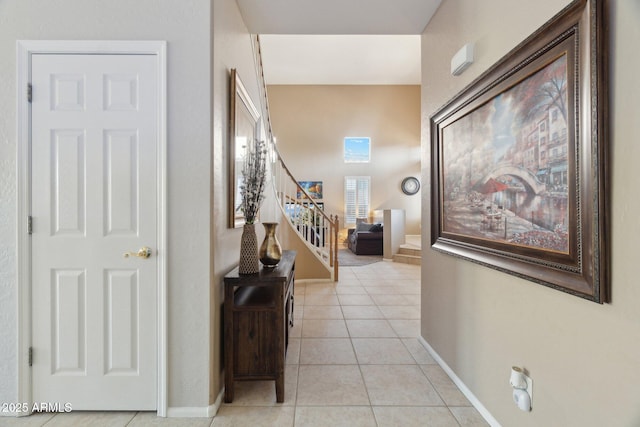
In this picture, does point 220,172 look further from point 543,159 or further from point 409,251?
point 409,251

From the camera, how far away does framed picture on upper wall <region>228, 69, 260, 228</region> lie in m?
2.17

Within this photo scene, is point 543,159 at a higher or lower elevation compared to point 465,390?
higher

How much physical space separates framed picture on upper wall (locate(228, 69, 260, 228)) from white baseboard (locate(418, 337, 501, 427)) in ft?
6.25

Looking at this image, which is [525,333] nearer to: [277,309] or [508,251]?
[508,251]

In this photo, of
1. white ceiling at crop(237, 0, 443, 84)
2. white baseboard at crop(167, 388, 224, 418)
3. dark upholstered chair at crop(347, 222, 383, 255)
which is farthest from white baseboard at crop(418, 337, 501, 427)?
dark upholstered chair at crop(347, 222, 383, 255)

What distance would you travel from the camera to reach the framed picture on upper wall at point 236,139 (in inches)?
85.6

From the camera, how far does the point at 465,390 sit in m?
1.98

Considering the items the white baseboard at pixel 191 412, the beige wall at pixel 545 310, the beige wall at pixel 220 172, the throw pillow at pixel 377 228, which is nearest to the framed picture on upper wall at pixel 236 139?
the beige wall at pixel 220 172

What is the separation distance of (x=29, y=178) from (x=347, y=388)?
243cm

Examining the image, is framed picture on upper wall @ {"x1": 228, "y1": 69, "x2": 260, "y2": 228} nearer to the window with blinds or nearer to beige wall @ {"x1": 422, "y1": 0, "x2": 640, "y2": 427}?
beige wall @ {"x1": 422, "y1": 0, "x2": 640, "y2": 427}

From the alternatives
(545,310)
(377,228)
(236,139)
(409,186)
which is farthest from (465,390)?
(409,186)

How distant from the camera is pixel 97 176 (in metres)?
1.82

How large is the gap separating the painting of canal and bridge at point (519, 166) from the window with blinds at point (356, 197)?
25.0 ft

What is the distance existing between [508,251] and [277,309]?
139 cm
